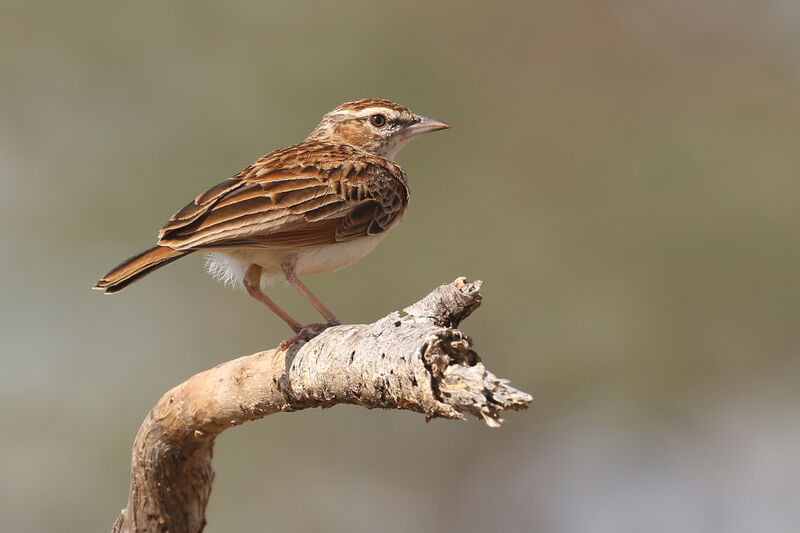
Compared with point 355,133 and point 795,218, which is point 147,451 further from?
point 795,218

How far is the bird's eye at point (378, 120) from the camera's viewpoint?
28.6ft

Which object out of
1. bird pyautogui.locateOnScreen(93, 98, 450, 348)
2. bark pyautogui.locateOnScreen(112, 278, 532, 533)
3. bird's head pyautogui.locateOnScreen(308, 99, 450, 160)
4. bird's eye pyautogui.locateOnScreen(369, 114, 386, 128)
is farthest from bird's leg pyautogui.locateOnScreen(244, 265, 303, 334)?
bird's eye pyautogui.locateOnScreen(369, 114, 386, 128)

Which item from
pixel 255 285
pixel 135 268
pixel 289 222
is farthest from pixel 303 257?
pixel 135 268

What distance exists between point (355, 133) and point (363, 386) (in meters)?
4.23

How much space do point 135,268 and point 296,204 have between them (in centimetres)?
114

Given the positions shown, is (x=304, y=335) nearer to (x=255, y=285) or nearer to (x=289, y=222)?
(x=289, y=222)

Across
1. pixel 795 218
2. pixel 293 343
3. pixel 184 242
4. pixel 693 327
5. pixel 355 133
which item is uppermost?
pixel 795 218

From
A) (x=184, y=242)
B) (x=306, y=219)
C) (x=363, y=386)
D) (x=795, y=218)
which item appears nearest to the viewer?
(x=363, y=386)

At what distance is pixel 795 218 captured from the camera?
14.1 m

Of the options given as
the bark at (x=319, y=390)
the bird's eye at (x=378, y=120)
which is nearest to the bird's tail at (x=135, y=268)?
the bark at (x=319, y=390)

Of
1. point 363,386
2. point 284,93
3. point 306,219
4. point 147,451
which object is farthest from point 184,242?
point 284,93

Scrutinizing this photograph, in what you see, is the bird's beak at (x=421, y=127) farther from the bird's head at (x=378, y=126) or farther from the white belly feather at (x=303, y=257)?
the white belly feather at (x=303, y=257)

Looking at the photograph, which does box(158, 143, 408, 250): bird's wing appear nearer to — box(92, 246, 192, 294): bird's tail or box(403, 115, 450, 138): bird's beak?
box(92, 246, 192, 294): bird's tail

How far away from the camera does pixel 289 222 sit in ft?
21.6
